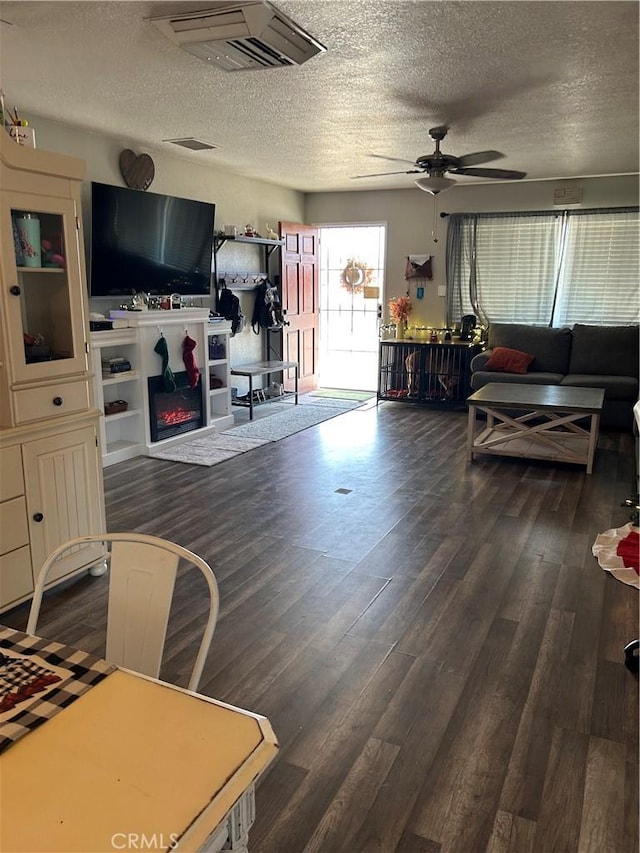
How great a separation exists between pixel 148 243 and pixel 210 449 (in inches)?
75.0

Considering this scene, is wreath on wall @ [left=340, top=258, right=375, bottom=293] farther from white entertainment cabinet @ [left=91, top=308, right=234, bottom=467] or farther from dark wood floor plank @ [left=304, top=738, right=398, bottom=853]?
dark wood floor plank @ [left=304, top=738, right=398, bottom=853]

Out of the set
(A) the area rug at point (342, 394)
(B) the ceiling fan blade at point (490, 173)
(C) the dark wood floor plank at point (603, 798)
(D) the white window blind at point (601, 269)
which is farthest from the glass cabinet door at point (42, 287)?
(D) the white window blind at point (601, 269)

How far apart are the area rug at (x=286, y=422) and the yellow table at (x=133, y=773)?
4.95 meters

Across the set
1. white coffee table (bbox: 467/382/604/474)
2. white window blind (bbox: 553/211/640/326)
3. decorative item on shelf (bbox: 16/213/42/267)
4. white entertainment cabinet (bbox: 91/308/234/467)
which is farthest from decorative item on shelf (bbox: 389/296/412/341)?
decorative item on shelf (bbox: 16/213/42/267)

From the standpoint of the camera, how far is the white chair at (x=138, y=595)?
1.54 m

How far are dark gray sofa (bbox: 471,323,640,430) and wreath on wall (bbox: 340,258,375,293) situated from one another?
295 cm

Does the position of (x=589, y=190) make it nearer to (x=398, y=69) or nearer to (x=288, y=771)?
(x=398, y=69)

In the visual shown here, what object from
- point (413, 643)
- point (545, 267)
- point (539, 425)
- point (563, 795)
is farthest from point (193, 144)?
point (563, 795)

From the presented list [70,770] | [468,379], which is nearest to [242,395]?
[468,379]

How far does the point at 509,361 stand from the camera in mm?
6848

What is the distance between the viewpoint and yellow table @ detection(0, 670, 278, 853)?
864mm

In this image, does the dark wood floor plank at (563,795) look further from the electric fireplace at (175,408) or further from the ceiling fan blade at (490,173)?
the electric fireplace at (175,408)

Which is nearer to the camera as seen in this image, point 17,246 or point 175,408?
point 17,246

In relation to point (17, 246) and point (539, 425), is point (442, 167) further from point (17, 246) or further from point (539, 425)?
point (17, 246)
